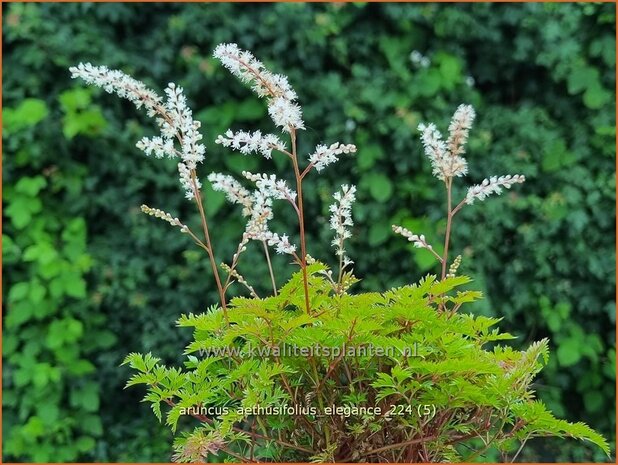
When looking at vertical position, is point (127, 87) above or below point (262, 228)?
above

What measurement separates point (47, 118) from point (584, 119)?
6.79ft

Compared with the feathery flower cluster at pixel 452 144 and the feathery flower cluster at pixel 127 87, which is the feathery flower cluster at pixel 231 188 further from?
the feathery flower cluster at pixel 452 144

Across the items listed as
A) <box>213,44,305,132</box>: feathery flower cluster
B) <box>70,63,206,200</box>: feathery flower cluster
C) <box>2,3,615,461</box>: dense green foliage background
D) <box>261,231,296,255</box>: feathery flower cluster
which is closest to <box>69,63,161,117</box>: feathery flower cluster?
<box>70,63,206,200</box>: feathery flower cluster

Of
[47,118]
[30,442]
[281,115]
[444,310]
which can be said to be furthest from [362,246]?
[281,115]

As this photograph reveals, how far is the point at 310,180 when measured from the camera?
9.87 feet

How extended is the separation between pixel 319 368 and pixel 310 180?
1945 mm

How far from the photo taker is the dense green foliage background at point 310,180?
9.62ft

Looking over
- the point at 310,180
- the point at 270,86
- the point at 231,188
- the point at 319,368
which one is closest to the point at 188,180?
the point at 231,188

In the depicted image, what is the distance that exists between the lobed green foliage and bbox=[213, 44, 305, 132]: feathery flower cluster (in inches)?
9.4

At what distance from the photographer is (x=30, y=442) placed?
3.03m

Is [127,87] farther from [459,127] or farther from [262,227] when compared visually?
[459,127]

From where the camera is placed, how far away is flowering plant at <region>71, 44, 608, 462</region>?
3.39 ft

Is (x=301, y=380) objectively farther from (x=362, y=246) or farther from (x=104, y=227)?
(x=104, y=227)

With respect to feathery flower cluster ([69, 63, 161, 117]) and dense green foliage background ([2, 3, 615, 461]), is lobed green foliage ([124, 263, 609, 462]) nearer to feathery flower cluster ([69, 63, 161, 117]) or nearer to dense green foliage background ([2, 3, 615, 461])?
feathery flower cluster ([69, 63, 161, 117])
